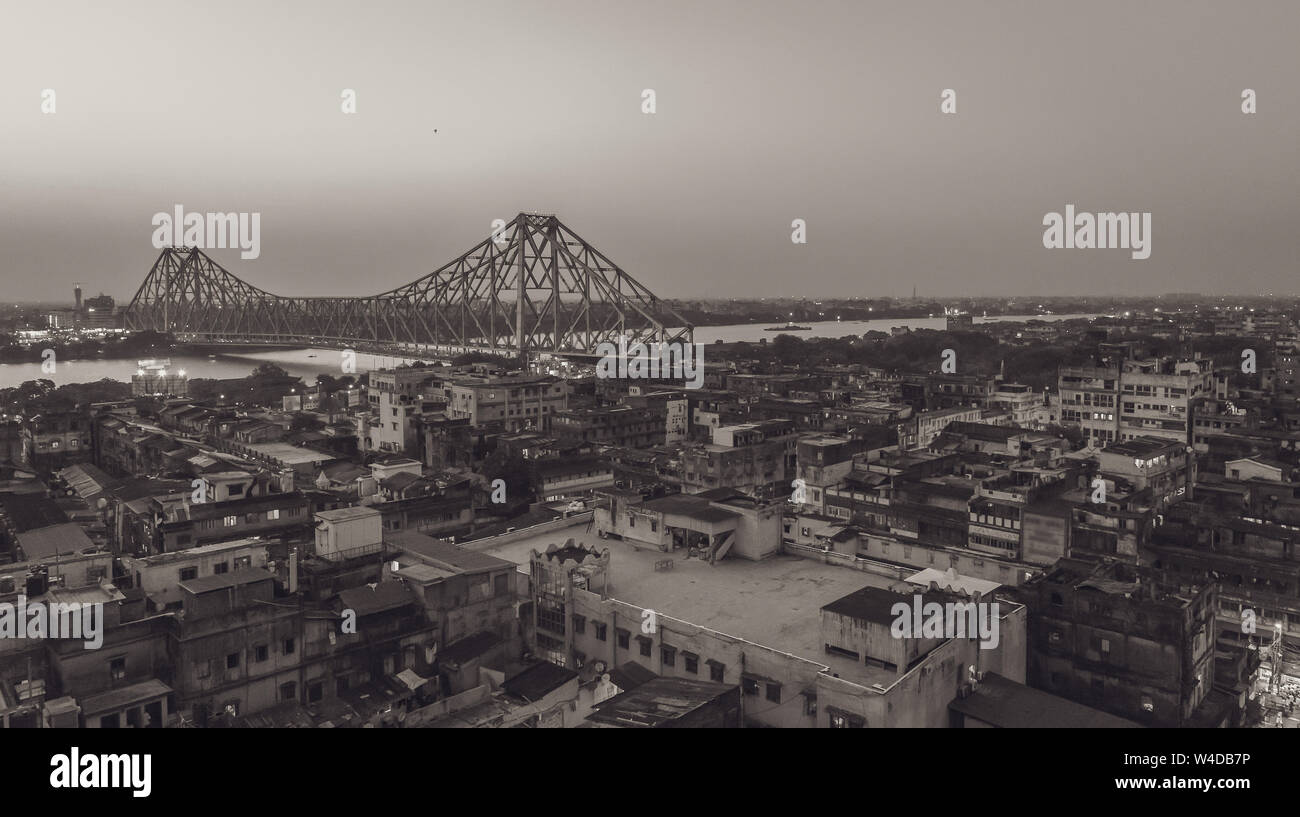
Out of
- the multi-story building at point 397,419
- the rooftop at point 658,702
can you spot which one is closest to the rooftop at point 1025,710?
the rooftop at point 658,702

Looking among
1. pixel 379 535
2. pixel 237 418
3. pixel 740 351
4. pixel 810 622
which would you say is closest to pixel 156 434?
pixel 237 418

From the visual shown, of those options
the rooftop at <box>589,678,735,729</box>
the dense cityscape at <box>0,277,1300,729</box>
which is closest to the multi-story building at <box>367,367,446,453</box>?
the dense cityscape at <box>0,277,1300,729</box>

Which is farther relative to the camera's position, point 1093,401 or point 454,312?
point 454,312

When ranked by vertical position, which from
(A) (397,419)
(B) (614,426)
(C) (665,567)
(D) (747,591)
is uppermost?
(A) (397,419)

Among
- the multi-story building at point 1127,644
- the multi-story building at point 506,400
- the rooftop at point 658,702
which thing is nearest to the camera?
the rooftop at point 658,702

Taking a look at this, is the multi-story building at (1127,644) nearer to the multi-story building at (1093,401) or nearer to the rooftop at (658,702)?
the rooftop at (658,702)

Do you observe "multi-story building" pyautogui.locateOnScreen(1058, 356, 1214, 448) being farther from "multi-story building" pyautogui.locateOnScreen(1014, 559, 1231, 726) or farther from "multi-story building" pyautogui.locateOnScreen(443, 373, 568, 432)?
"multi-story building" pyautogui.locateOnScreen(443, 373, 568, 432)

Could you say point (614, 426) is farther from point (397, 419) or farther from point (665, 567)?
point (665, 567)

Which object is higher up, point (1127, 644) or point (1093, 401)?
point (1093, 401)

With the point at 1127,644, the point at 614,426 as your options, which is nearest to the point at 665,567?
the point at 1127,644

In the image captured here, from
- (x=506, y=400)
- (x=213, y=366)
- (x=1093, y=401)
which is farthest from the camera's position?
(x=213, y=366)
